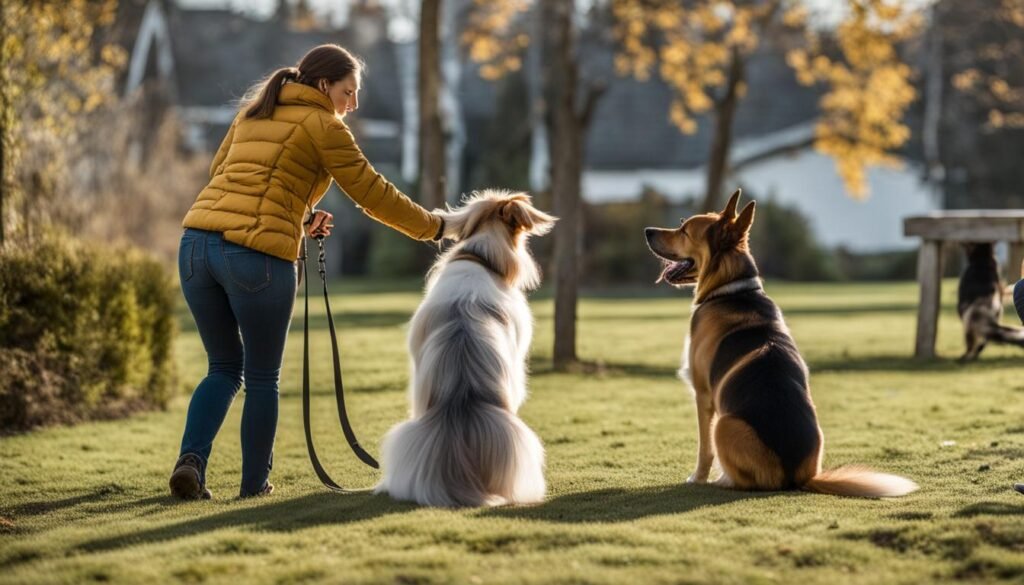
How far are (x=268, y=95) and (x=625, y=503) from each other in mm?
2742

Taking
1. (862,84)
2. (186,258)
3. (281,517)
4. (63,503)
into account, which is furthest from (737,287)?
(862,84)

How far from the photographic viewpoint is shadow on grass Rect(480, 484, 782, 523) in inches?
244

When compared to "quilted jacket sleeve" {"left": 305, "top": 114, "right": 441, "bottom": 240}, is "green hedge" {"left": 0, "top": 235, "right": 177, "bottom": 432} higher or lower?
lower

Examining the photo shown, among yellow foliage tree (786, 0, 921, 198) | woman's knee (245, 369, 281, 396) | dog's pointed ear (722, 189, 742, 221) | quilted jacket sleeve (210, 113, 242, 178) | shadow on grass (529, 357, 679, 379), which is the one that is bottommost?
shadow on grass (529, 357, 679, 379)

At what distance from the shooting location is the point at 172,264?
26.2 meters

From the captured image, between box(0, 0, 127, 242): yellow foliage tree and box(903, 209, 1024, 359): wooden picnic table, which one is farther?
box(903, 209, 1024, 359): wooden picnic table

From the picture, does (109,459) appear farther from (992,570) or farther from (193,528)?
(992,570)

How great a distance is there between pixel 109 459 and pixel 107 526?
3014mm

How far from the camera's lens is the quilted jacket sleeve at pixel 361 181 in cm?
673

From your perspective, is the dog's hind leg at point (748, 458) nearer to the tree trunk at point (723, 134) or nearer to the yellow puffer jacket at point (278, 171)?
the yellow puffer jacket at point (278, 171)

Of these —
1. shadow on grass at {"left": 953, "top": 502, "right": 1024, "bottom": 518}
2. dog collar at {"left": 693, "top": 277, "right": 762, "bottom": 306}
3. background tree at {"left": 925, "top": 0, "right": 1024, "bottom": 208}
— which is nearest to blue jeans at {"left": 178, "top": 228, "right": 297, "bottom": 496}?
dog collar at {"left": 693, "top": 277, "right": 762, "bottom": 306}

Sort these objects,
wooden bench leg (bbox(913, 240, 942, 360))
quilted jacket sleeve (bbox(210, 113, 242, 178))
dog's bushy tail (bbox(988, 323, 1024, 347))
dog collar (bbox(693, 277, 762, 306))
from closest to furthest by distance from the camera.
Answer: quilted jacket sleeve (bbox(210, 113, 242, 178))
dog collar (bbox(693, 277, 762, 306))
dog's bushy tail (bbox(988, 323, 1024, 347))
wooden bench leg (bbox(913, 240, 942, 360))

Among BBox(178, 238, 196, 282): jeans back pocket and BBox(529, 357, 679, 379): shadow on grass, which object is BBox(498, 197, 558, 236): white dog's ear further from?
BBox(529, 357, 679, 379): shadow on grass

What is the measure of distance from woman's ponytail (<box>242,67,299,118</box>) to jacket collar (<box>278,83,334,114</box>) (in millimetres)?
37
